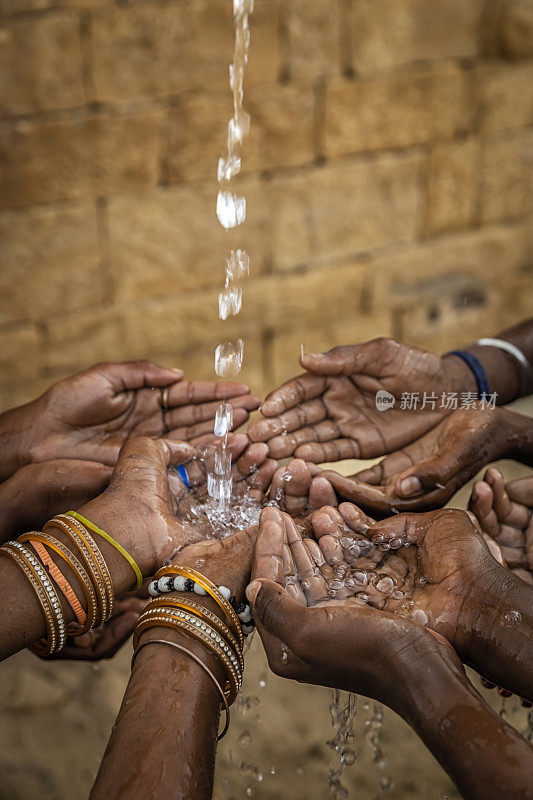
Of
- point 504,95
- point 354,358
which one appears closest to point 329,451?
point 354,358

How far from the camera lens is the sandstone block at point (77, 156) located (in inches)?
132

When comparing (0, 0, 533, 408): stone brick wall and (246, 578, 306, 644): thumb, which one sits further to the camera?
(0, 0, 533, 408): stone brick wall

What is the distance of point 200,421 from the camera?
2357 millimetres

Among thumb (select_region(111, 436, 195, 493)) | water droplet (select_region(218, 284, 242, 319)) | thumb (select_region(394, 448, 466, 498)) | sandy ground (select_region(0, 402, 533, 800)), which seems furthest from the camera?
water droplet (select_region(218, 284, 242, 319))

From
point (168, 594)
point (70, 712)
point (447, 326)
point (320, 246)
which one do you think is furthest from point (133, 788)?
point (447, 326)

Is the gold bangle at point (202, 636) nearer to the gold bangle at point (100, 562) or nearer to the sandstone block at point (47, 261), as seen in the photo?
the gold bangle at point (100, 562)

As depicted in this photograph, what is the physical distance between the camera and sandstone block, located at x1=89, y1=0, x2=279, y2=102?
3.33 m

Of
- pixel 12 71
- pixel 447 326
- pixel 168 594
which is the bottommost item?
pixel 447 326

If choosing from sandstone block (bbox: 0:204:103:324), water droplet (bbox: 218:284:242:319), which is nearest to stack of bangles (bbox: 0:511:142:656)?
sandstone block (bbox: 0:204:103:324)

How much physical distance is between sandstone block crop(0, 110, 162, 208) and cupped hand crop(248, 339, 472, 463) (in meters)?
1.78

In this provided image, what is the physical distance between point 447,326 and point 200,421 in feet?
9.12

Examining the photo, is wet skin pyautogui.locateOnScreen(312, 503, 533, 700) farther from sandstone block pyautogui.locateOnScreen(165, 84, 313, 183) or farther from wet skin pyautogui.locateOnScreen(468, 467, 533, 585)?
sandstone block pyautogui.locateOnScreen(165, 84, 313, 183)

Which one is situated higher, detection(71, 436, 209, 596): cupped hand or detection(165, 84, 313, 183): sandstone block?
detection(165, 84, 313, 183): sandstone block

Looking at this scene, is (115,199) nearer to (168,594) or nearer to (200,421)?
(200,421)
